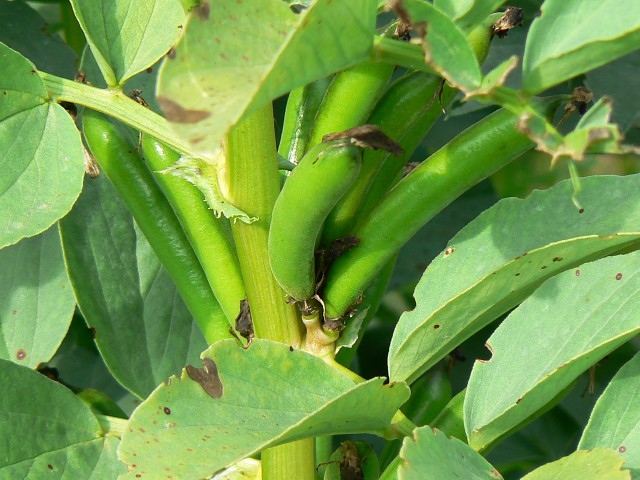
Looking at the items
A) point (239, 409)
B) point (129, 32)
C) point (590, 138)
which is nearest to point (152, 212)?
point (129, 32)

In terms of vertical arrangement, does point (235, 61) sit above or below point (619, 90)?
above

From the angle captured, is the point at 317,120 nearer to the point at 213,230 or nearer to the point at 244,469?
the point at 213,230

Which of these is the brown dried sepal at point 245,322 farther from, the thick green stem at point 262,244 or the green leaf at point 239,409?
the green leaf at point 239,409

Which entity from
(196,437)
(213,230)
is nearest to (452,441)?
(196,437)

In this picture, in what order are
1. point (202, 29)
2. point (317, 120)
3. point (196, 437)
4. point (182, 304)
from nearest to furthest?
point (202, 29)
point (196, 437)
point (317, 120)
point (182, 304)

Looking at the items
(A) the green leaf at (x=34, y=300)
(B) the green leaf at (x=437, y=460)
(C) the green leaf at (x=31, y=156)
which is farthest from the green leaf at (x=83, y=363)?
(B) the green leaf at (x=437, y=460)

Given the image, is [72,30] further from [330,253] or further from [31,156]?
[330,253]
